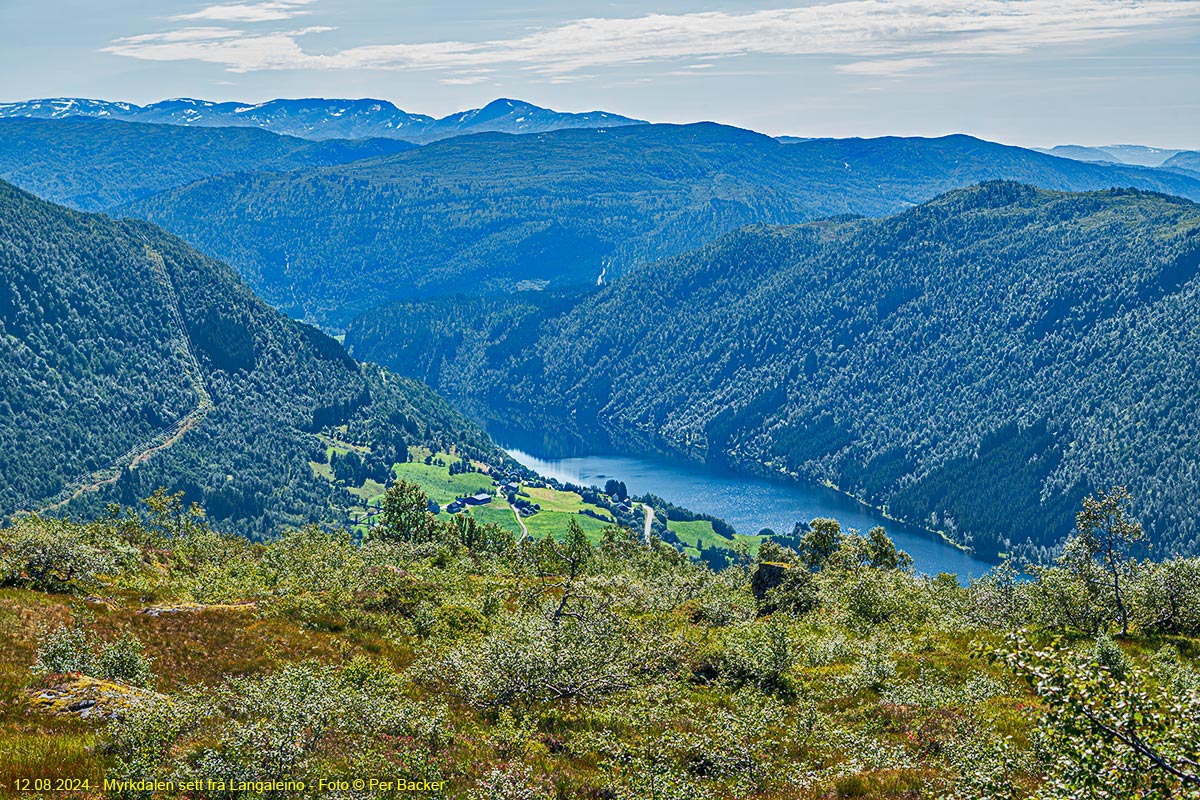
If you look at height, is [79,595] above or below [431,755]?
below

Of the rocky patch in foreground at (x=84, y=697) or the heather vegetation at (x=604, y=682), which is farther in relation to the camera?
the rocky patch in foreground at (x=84, y=697)

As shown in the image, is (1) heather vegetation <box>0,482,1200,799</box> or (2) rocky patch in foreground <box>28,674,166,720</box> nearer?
(1) heather vegetation <box>0,482,1200,799</box>

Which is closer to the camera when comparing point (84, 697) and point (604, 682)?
point (84, 697)

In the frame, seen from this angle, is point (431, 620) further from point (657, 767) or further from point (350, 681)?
point (657, 767)

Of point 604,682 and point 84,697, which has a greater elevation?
point 84,697

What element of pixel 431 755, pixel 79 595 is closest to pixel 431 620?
pixel 79 595

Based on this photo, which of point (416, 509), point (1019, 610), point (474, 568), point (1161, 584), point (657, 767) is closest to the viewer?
point (657, 767)

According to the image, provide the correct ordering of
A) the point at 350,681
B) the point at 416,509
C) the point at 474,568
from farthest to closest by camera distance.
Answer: the point at 416,509
the point at 474,568
the point at 350,681

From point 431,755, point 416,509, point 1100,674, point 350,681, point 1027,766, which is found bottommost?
point 416,509
